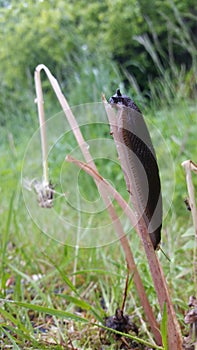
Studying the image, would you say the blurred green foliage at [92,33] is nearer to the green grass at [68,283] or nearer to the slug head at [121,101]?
the green grass at [68,283]

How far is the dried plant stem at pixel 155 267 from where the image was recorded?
0.47m

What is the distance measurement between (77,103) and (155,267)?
2.52 meters

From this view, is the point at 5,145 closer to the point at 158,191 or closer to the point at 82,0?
the point at 158,191

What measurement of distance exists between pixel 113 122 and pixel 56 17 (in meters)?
5.18

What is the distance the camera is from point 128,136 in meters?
0.46

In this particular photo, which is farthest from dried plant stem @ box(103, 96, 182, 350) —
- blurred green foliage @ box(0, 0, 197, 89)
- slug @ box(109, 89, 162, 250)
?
blurred green foliage @ box(0, 0, 197, 89)

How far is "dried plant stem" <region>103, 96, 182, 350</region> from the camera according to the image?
0.47 metres

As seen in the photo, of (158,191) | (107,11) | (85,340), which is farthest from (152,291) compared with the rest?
(107,11)

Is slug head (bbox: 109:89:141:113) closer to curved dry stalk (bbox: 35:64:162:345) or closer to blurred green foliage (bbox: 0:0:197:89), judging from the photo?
curved dry stalk (bbox: 35:64:162:345)

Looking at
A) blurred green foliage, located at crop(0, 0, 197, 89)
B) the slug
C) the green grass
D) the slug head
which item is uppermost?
blurred green foliage, located at crop(0, 0, 197, 89)

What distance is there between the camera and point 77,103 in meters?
2.94

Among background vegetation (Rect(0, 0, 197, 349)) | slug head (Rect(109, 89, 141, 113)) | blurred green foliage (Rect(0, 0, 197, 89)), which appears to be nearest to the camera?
slug head (Rect(109, 89, 141, 113))

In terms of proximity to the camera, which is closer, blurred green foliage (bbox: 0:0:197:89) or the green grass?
the green grass

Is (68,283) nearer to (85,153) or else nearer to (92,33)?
(85,153)
